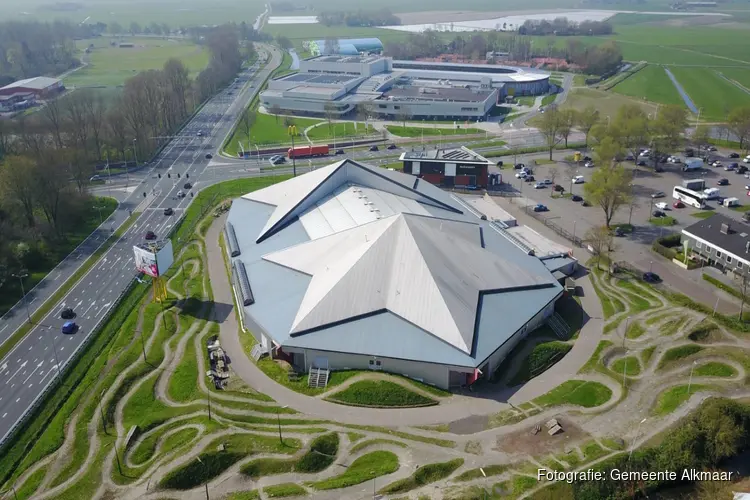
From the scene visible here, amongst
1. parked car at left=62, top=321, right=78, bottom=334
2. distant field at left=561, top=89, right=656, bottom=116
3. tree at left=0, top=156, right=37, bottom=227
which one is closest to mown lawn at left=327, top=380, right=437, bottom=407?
parked car at left=62, top=321, right=78, bottom=334

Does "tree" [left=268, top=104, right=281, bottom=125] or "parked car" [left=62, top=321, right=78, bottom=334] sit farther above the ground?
"tree" [left=268, top=104, right=281, bottom=125]

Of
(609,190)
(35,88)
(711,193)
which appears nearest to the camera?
(609,190)

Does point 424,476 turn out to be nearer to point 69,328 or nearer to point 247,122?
point 69,328

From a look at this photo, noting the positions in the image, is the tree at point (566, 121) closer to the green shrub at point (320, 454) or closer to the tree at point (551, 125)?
the tree at point (551, 125)

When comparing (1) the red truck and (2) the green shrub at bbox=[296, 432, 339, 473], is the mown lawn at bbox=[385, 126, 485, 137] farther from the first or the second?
(2) the green shrub at bbox=[296, 432, 339, 473]

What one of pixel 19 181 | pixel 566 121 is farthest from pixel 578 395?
Answer: pixel 566 121

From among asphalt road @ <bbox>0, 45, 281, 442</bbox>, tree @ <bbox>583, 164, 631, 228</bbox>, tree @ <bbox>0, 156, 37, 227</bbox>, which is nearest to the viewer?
asphalt road @ <bbox>0, 45, 281, 442</bbox>
